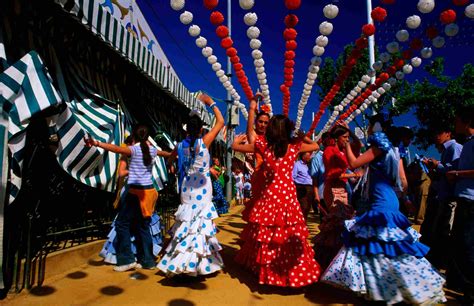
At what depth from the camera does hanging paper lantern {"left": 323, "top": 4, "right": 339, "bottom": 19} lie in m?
5.64

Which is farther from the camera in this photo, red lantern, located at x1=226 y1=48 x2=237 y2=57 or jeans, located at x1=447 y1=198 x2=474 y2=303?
red lantern, located at x1=226 y1=48 x2=237 y2=57

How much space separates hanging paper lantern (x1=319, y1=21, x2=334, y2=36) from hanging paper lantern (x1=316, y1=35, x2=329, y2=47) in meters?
0.28

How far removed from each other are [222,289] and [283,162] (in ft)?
4.93

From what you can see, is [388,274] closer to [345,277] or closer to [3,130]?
[345,277]

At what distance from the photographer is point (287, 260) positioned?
11.8 feet

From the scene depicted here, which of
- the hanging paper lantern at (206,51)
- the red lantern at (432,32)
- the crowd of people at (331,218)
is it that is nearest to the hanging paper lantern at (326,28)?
the red lantern at (432,32)

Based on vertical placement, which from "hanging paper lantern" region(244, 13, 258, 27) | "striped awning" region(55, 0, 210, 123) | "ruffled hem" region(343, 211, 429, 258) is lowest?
"ruffled hem" region(343, 211, 429, 258)

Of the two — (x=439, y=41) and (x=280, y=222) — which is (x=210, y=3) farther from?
(x=439, y=41)

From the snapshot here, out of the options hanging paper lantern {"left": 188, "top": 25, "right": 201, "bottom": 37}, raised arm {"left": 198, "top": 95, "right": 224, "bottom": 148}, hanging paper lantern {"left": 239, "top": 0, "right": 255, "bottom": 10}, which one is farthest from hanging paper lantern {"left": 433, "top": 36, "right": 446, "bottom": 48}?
raised arm {"left": 198, "top": 95, "right": 224, "bottom": 148}

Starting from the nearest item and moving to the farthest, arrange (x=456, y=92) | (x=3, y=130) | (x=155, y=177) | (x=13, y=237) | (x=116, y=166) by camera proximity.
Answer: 1. (x=3, y=130)
2. (x=13, y=237)
3. (x=116, y=166)
4. (x=155, y=177)
5. (x=456, y=92)

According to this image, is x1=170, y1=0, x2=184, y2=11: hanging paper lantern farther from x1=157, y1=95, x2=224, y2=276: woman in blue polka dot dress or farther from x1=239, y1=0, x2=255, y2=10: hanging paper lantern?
x1=157, y1=95, x2=224, y2=276: woman in blue polka dot dress

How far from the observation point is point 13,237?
3262 millimetres

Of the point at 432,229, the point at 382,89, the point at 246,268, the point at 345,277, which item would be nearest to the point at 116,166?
the point at 246,268

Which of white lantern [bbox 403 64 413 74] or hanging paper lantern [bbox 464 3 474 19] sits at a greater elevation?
white lantern [bbox 403 64 413 74]
